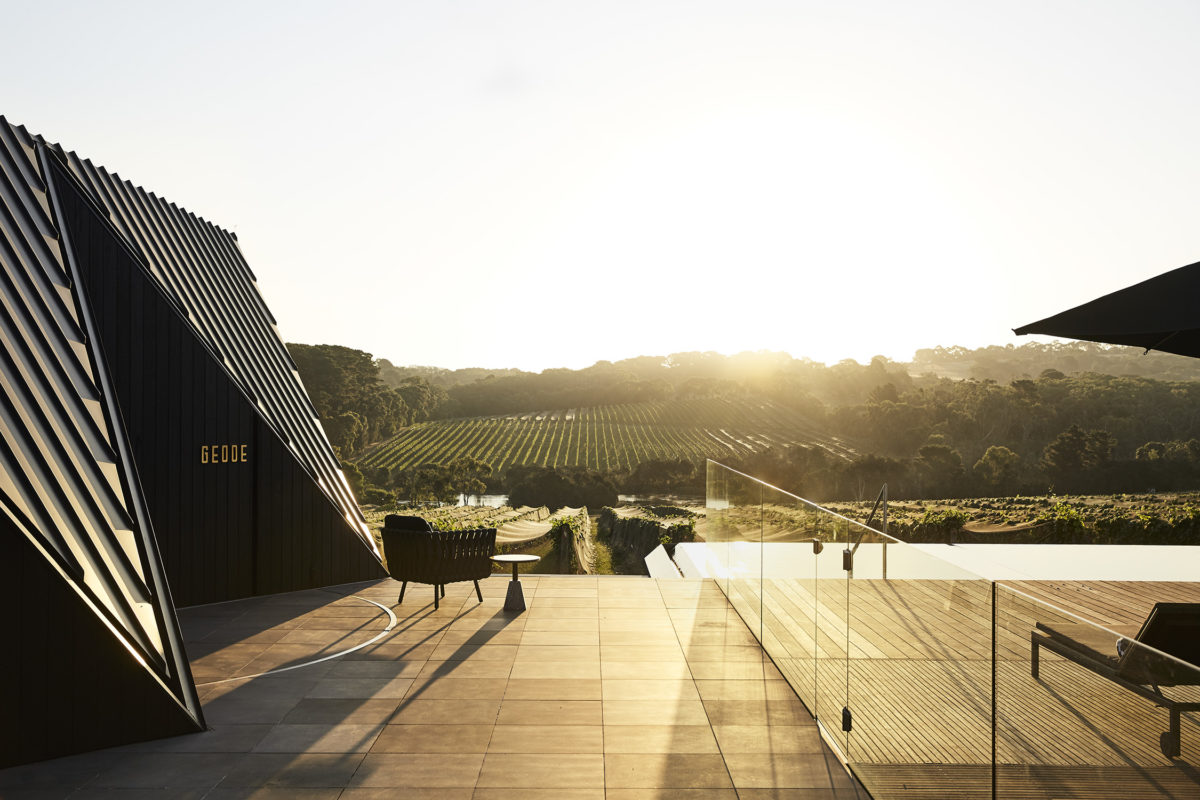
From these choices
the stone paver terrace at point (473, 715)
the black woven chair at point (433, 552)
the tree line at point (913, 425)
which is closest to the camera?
the stone paver terrace at point (473, 715)

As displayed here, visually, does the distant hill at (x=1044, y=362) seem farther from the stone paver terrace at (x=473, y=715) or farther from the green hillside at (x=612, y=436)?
the stone paver terrace at (x=473, y=715)

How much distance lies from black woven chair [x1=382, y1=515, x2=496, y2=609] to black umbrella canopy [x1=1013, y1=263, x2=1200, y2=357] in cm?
499

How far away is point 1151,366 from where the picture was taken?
69.8 m

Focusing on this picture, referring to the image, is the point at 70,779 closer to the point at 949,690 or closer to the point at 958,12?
the point at 949,690

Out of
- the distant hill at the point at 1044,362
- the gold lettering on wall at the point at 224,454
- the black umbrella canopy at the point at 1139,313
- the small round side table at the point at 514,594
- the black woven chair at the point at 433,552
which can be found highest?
the distant hill at the point at 1044,362

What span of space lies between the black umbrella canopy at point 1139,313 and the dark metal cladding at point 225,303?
679 centimetres

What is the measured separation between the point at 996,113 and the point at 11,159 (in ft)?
55.6

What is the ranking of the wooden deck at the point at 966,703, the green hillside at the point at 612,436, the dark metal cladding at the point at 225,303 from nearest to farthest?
the wooden deck at the point at 966,703 < the dark metal cladding at the point at 225,303 < the green hillside at the point at 612,436

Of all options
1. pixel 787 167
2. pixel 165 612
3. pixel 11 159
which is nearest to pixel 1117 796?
pixel 165 612

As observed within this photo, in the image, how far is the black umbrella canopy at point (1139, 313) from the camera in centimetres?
387

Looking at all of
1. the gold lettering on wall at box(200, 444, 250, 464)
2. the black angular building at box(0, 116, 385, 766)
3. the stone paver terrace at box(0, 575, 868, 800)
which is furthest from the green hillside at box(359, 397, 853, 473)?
the stone paver terrace at box(0, 575, 868, 800)

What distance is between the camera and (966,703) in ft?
8.93

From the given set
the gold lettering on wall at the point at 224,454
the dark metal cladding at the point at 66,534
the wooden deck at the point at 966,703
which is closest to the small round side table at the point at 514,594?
the gold lettering on wall at the point at 224,454

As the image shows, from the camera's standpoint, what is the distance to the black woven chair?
742 centimetres
